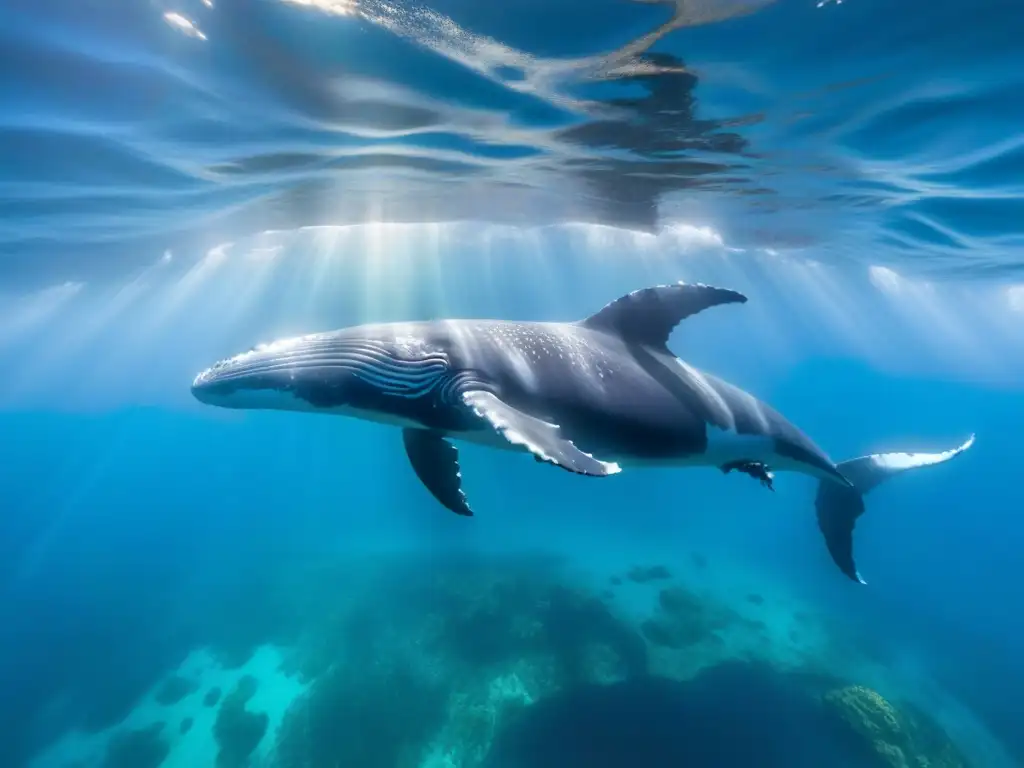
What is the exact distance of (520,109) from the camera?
500 inches

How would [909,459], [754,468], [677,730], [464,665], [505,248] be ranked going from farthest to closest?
[505,248], [464,665], [677,730], [909,459], [754,468]

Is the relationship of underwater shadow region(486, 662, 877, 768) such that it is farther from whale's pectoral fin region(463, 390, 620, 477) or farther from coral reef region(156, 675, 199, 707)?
coral reef region(156, 675, 199, 707)

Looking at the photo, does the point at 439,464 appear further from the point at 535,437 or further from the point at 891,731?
the point at 891,731

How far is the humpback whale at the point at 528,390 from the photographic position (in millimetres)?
4414

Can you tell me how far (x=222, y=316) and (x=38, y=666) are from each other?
192ft

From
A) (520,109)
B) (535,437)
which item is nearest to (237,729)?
(535,437)

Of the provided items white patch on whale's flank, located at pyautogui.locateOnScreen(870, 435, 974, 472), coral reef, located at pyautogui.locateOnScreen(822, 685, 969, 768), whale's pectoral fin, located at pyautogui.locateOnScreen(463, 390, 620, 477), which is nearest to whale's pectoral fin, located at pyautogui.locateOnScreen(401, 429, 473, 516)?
whale's pectoral fin, located at pyautogui.locateOnScreen(463, 390, 620, 477)

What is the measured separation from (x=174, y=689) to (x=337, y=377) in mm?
23333

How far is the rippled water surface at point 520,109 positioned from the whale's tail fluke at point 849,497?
706 cm

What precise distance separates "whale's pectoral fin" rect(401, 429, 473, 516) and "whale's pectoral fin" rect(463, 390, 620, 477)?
3.79 ft

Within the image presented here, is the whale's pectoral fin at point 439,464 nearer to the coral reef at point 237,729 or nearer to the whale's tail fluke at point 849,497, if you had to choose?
the whale's tail fluke at point 849,497

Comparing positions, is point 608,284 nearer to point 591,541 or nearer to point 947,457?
point 591,541

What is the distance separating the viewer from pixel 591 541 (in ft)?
129

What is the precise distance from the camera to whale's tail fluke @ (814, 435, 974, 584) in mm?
7840
